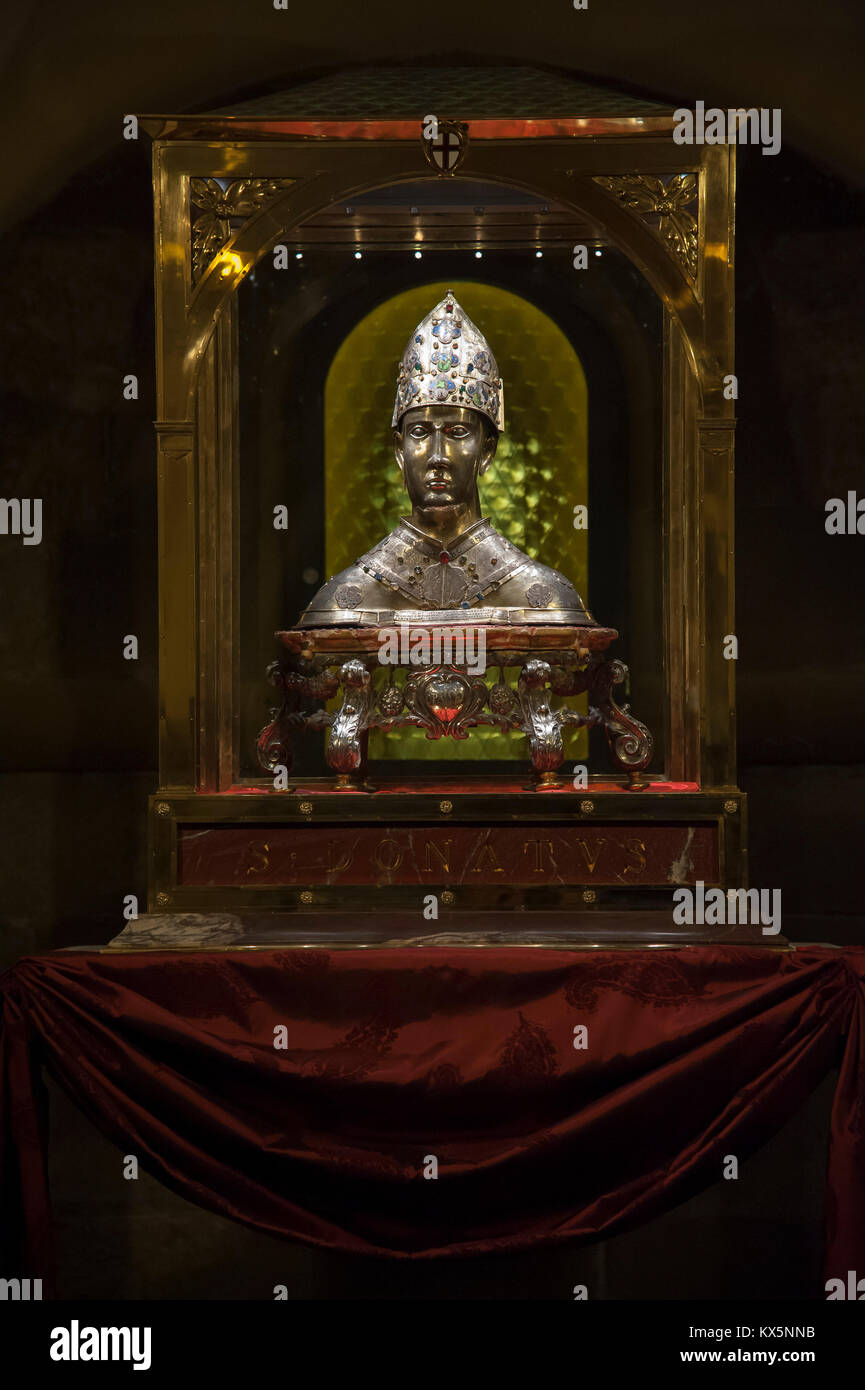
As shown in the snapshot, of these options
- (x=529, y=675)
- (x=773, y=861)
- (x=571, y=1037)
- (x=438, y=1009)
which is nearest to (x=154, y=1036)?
(x=438, y=1009)

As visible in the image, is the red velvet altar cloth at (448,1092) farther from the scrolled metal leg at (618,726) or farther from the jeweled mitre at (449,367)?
the jeweled mitre at (449,367)

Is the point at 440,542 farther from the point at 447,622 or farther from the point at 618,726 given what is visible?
the point at 618,726

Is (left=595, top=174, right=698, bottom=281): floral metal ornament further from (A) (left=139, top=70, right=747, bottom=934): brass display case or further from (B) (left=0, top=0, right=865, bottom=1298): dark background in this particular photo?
(B) (left=0, top=0, right=865, bottom=1298): dark background

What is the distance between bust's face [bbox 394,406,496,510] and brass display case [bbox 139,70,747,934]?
24 cm

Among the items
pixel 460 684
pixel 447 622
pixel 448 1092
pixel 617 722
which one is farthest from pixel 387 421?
pixel 448 1092

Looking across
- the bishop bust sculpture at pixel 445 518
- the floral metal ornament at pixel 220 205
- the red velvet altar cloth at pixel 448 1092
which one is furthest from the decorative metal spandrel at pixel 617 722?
the floral metal ornament at pixel 220 205

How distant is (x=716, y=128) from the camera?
2.93 metres

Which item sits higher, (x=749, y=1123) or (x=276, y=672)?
(x=276, y=672)

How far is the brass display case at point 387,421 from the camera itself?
281 centimetres

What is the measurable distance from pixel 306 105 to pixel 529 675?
4.05 ft

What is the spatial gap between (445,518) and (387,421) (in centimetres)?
36

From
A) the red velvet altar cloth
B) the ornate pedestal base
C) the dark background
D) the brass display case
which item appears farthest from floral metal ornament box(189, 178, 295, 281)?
the red velvet altar cloth

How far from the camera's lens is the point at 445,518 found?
10.1 ft
